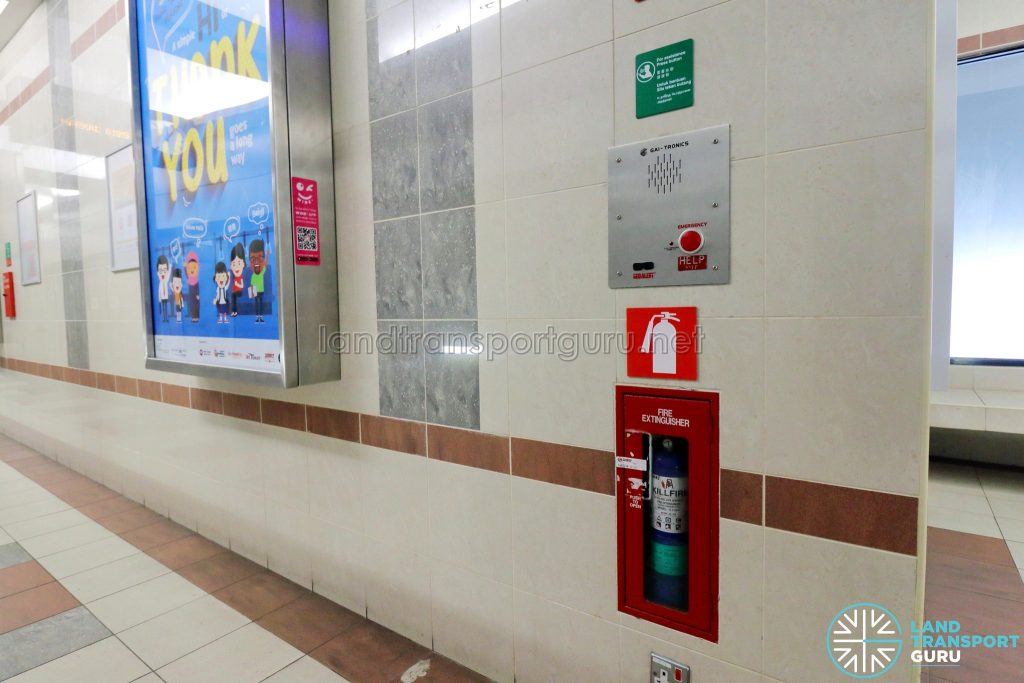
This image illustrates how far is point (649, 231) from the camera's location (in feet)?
4.29

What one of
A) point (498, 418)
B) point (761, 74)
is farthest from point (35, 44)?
point (761, 74)

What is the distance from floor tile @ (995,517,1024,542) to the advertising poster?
12.2ft

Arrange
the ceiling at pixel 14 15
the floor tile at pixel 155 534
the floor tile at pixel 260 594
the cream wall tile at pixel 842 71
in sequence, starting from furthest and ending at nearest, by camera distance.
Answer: the ceiling at pixel 14 15
the floor tile at pixel 155 534
the floor tile at pixel 260 594
the cream wall tile at pixel 842 71

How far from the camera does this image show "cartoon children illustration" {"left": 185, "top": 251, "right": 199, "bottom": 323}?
2.37 m

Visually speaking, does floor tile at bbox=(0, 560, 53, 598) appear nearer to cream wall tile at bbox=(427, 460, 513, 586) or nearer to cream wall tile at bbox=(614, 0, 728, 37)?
cream wall tile at bbox=(427, 460, 513, 586)

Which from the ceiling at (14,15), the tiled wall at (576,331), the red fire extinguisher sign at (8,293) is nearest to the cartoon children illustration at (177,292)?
the tiled wall at (576,331)

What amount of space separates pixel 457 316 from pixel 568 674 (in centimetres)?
115

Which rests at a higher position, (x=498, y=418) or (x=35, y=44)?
(x=35, y=44)

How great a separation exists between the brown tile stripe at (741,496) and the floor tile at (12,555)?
3.39 meters

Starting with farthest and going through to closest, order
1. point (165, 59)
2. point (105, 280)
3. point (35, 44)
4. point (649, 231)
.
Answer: point (35, 44)
point (105, 280)
point (165, 59)
point (649, 231)

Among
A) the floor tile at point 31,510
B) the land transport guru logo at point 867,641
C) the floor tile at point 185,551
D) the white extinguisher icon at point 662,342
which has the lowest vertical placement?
the floor tile at point 31,510

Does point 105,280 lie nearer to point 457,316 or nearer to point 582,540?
point 457,316

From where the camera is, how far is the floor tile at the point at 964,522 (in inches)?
108

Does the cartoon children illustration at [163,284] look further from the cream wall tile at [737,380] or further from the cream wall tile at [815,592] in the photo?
the cream wall tile at [815,592]
